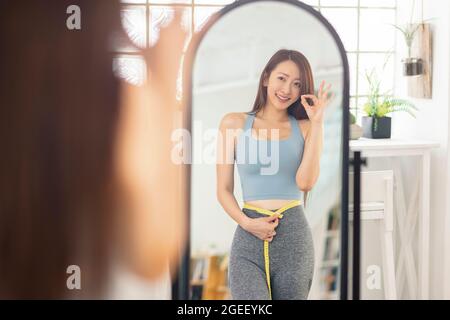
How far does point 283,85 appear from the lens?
1.98 metres

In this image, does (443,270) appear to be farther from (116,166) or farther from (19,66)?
(19,66)

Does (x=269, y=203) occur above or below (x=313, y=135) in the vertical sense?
below

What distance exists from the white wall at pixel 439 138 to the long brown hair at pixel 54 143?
1240mm

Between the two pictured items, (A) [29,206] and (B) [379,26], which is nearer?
(A) [29,206]

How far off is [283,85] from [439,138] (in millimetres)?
804

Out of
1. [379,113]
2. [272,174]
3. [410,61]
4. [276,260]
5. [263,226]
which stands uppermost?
[410,61]

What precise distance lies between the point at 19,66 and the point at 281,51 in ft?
2.65

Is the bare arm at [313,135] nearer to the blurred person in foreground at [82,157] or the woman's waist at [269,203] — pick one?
the woman's waist at [269,203]

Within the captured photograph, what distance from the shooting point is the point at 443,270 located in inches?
94.4

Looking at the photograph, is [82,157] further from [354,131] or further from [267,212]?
[354,131]

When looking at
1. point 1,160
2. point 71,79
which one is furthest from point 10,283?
point 71,79

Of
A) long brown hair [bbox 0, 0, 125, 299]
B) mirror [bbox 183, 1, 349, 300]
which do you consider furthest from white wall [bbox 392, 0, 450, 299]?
long brown hair [bbox 0, 0, 125, 299]
